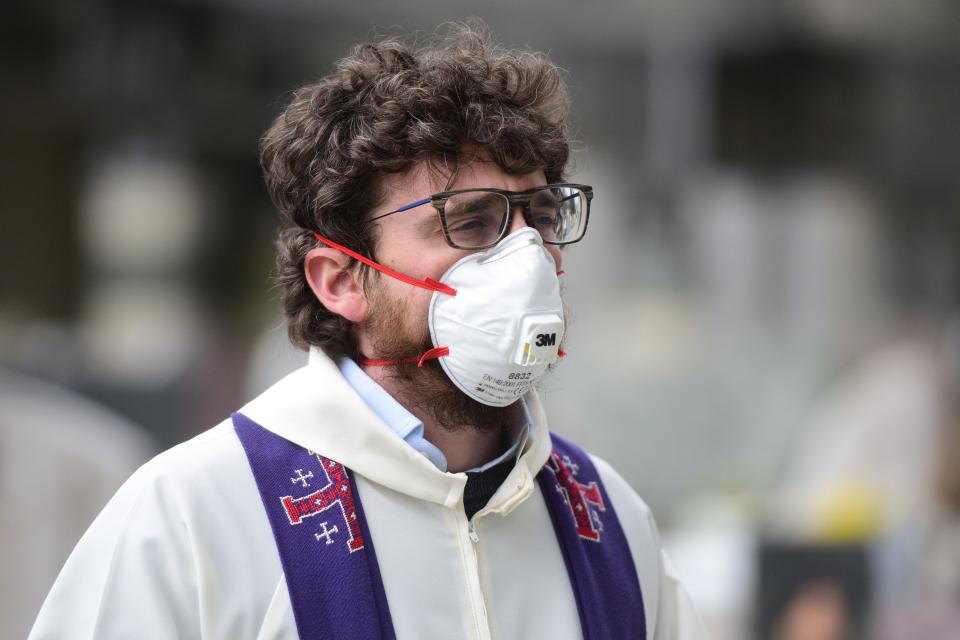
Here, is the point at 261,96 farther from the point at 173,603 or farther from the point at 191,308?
the point at 173,603

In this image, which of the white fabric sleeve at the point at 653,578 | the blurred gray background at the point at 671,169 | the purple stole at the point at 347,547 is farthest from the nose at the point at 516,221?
the blurred gray background at the point at 671,169

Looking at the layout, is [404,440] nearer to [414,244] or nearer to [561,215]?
[414,244]

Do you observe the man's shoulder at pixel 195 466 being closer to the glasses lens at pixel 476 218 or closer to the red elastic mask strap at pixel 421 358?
the red elastic mask strap at pixel 421 358

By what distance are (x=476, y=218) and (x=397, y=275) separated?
0.58ft

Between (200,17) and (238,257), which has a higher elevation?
(200,17)

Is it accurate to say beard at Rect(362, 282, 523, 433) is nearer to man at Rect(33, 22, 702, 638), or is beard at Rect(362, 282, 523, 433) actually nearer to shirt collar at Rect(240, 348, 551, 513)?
man at Rect(33, 22, 702, 638)

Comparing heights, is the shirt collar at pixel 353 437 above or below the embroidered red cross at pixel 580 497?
above

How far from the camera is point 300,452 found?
2197mm

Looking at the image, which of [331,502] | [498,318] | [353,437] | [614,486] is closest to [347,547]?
[331,502]

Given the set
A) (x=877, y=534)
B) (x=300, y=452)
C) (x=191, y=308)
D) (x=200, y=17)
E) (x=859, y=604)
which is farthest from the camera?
(x=191, y=308)

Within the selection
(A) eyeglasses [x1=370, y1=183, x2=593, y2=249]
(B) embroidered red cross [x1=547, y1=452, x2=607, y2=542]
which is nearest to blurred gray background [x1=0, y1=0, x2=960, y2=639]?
(B) embroidered red cross [x1=547, y1=452, x2=607, y2=542]

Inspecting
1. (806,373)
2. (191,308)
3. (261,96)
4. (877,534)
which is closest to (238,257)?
(191,308)

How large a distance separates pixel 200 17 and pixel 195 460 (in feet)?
35.0

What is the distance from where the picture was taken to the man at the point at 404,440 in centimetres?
206
